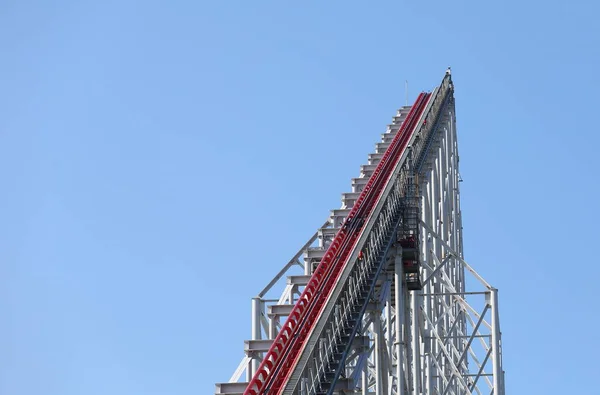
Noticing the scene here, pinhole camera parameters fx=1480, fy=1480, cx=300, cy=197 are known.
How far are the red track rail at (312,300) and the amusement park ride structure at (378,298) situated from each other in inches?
1.0

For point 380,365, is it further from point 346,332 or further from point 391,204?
point 391,204

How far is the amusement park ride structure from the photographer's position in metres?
27.2

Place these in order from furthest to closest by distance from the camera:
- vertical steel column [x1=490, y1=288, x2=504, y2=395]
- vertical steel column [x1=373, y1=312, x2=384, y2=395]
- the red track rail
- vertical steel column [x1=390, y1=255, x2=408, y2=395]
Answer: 1. vertical steel column [x1=490, y1=288, x2=504, y2=395]
2. vertical steel column [x1=390, y1=255, x2=408, y2=395]
3. vertical steel column [x1=373, y1=312, x2=384, y2=395]
4. the red track rail

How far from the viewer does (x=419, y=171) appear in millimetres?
39375

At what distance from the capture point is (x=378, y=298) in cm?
3162

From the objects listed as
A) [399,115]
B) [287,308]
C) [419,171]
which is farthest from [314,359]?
[399,115]

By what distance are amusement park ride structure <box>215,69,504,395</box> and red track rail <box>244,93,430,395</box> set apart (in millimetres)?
24

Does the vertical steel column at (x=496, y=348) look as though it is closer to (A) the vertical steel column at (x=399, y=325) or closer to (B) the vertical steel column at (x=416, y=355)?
(B) the vertical steel column at (x=416, y=355)

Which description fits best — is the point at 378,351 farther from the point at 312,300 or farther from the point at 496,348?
the point at 496,348

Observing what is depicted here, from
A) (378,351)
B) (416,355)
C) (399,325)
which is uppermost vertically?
(399,325)

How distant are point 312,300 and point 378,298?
2980mm

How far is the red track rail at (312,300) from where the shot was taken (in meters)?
26.0

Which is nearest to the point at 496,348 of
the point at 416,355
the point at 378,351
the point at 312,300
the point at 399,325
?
the point at 416,355

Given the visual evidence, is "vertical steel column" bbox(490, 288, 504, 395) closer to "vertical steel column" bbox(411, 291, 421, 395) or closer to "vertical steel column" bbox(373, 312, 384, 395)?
"vertical steel column" bbox(411, 291, 421, 395)
